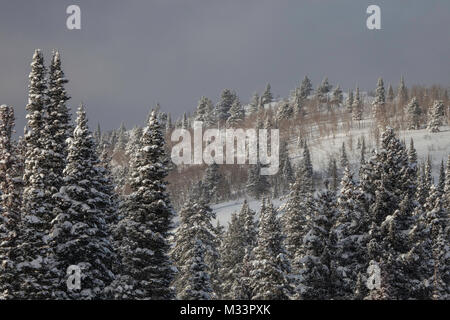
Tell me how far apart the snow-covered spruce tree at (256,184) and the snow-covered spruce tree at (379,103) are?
6676cm

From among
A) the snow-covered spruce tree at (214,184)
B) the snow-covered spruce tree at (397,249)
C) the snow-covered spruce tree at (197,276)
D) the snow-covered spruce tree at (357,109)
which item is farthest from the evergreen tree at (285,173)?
the snow-covered spruce tree at (197,276)

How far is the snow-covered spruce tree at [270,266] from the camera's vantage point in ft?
100

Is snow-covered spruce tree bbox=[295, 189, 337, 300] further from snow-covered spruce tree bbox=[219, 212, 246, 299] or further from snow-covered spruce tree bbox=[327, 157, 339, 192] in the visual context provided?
snow-covered spruce tree bbox=[327, 157, 339, 192]

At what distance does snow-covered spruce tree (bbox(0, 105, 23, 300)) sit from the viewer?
93.0ft

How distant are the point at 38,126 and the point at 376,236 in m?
21.6

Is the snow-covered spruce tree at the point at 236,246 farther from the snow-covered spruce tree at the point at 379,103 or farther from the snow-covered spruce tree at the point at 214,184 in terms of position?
the snow-covered spruce tree at the point at 379,103

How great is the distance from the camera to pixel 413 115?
166 m

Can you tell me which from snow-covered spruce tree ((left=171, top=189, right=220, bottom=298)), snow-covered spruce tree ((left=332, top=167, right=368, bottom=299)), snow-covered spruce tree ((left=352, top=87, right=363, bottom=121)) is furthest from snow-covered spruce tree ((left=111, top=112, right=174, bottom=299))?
snow-covered spruce tree ((left=352, top=87, right=363, bottom=121))

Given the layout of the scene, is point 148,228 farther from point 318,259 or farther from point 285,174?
point 285,174

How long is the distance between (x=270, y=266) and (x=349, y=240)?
4.97 m
